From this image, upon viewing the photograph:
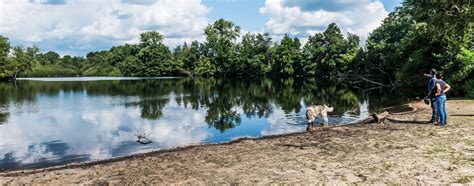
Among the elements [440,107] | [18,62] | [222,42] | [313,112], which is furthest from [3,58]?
[440,107]

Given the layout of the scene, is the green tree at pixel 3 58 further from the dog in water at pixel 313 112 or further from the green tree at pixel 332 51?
the dog in water at pixel 313 112

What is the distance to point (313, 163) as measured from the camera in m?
11.1

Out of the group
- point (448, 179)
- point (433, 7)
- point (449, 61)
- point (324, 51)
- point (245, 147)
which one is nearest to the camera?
point (448, 179)

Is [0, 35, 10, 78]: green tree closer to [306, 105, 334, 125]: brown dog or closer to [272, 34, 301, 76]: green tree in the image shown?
[272, 34, 301, 76]: green tree

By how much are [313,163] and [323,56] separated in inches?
3479

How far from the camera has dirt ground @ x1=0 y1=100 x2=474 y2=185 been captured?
9.74 meters

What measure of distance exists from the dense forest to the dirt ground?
19340mm

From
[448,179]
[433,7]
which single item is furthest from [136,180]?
[433,7]

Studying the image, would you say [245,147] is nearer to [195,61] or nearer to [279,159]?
[279,159]

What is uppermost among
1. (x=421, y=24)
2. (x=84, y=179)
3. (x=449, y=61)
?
(x=421, y=24)

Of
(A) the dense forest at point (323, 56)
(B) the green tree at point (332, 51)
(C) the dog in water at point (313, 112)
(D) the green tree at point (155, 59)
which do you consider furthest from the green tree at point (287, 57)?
(C) the dog in water at point (313, 112)

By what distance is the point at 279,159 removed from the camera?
11852 millimetres

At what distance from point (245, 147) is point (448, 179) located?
701cm

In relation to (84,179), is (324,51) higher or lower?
higher
